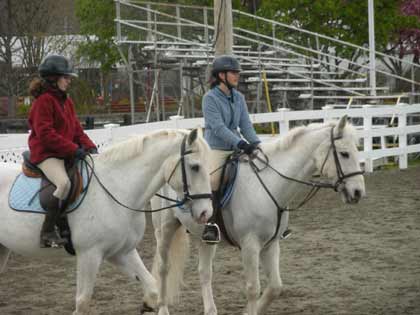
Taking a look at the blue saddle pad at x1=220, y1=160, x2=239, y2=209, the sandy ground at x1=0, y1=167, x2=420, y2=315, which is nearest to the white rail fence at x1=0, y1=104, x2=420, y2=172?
the sandy ground at x1=0, y1=167, x2=420, y2=315

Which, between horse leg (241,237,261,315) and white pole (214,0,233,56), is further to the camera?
white pole (214,0,233,56)

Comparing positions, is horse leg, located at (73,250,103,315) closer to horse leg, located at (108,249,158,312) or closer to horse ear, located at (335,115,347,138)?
horse leg, located at (108,249,158,312)

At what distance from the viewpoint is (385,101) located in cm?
2544

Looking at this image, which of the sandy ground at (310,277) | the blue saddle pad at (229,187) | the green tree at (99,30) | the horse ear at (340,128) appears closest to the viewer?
the horse ear at (340,128)

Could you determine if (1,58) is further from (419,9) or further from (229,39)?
(229,39)

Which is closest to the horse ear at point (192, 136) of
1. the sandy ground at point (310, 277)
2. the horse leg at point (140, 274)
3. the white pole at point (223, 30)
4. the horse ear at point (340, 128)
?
the horse leg at point (140, 274)

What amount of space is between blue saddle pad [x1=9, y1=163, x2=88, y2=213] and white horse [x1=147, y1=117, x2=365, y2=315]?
1.27 meters

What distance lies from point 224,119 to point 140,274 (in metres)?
1.80

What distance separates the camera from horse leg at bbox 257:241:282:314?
7398 mm

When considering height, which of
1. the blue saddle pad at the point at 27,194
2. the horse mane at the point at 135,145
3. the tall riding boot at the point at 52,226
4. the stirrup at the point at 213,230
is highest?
the horse mane at the point at 135,145

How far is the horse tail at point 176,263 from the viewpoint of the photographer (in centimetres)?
812

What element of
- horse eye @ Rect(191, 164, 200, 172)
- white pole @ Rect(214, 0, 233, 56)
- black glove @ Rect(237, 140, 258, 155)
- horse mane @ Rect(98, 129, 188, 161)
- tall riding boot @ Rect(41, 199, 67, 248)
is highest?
white pole @ Rect(214, 0, 233, 56)

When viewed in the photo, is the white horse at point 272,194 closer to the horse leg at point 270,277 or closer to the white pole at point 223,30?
the horse leg at point 270,277

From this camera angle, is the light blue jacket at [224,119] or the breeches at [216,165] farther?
the light blue jacket at [224,119]
